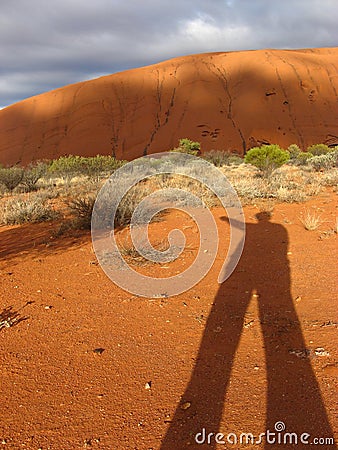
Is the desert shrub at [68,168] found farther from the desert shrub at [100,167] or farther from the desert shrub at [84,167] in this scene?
the desert shrub at [100,167]

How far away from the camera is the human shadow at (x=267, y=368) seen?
2016 mm

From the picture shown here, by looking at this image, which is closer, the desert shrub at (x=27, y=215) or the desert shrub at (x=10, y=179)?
the desert shrub at (x=27, y=215)

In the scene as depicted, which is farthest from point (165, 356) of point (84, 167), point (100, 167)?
point (84, 167)

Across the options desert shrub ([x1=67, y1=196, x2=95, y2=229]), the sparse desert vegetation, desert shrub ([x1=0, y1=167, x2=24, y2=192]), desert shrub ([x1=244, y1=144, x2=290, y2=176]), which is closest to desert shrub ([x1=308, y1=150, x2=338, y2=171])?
the sparse desert vegetation

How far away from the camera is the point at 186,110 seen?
4122cm

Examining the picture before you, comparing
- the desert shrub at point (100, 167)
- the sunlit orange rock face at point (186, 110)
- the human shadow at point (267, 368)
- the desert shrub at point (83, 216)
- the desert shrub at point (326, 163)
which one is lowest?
the human shadow at point (267, 368)

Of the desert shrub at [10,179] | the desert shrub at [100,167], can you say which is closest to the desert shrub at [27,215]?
the desert shrub at [10,179]

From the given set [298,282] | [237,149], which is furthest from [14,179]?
[237,149]

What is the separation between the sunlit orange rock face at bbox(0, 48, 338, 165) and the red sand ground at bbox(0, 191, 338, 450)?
33382 mm

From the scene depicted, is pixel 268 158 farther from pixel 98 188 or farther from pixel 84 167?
pixel 84 167

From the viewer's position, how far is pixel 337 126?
38469mm

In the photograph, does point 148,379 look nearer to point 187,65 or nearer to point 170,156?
point 170,156

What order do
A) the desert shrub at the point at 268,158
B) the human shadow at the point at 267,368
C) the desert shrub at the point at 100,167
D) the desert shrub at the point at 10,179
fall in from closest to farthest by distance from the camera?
the human shadow at the point at 267,368
the desert shrub at the point at 10,179
the desert shrub at the point at 268,158
the desert shrub at the point at 100,167

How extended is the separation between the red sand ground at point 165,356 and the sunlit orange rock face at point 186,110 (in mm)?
33382
